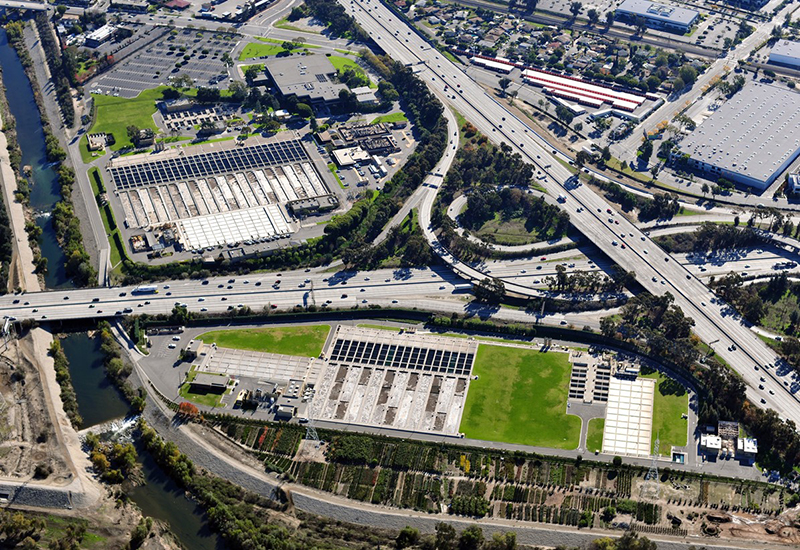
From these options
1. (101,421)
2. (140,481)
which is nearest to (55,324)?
(101,421)

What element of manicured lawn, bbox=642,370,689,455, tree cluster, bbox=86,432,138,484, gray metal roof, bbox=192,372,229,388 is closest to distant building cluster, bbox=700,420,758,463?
manicured lawn, bbox=642,370,689,455

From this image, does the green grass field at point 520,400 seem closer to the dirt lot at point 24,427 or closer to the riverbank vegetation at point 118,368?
the riverbank vegetation at point 118,368

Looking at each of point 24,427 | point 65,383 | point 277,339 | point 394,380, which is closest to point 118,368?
point 65,383

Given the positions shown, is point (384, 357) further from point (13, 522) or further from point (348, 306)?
point (13, 522)

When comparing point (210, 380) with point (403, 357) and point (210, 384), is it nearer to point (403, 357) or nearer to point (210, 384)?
point (210, 384)

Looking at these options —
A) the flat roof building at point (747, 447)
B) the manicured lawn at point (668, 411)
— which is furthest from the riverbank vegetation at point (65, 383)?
the flat roof building at point (747, 447)
